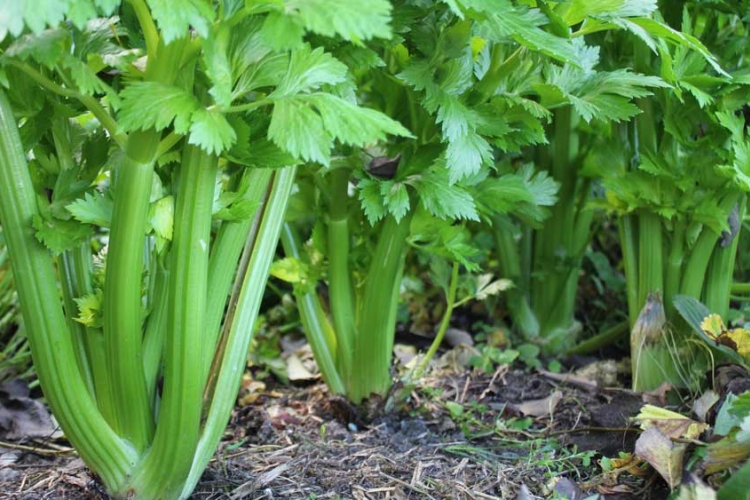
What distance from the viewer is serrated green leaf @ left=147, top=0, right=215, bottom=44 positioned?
98cm

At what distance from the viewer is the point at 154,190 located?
4.54 ft

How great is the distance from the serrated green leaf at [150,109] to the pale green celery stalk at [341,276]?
68 centimetres

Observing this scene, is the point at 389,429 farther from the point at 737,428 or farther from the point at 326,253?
the point at 737,428

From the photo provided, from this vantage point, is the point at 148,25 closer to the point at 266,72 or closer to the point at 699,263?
the point at 266,72

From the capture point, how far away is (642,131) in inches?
73.1

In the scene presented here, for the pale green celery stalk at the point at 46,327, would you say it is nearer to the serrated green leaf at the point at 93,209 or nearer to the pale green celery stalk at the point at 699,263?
the serrated green leaf at the point at 93,209

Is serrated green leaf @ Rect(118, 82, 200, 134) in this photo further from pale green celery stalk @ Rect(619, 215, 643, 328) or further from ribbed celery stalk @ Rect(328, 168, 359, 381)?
pale green celery stalk @ Rect(619, 215, 643, 328)

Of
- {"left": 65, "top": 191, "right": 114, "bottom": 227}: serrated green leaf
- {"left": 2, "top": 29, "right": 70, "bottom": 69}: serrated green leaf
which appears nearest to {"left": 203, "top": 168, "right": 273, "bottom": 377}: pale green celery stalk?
{"left": 65, "top": 191, "right": 114, "bottom": 227}: serrated green leaf

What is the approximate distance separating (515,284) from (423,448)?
763 mm

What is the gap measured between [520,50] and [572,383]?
39.5 inches

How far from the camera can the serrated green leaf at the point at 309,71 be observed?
1147 millimetres

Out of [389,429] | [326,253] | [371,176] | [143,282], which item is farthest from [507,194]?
[143,282]

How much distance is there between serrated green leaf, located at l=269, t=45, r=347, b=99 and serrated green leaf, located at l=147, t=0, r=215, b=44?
17cm

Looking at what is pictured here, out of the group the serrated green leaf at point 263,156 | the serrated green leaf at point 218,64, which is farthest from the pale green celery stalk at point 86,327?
the serrated green leaf at point 218,64
